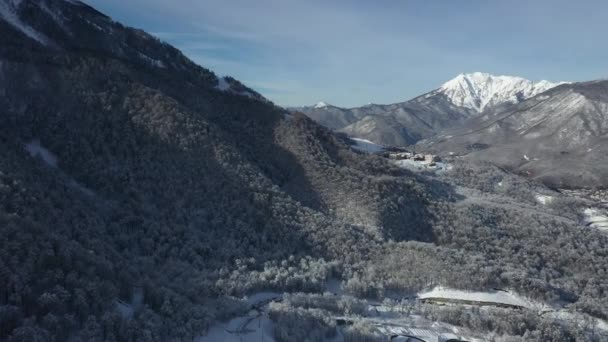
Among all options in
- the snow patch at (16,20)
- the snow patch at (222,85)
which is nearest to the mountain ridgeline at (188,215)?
the snow patch at (16,20)

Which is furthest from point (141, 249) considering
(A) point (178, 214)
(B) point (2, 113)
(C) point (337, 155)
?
(C) point (337, 155)

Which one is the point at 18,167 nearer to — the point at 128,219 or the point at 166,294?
the point at 128,219

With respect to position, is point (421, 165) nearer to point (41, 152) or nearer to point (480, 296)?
point (480, 296)

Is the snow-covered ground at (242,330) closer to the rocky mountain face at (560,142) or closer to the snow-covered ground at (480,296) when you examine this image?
the snow-covered ground at (480,296)

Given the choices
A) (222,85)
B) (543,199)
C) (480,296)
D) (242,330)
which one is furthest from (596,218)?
(242,330)

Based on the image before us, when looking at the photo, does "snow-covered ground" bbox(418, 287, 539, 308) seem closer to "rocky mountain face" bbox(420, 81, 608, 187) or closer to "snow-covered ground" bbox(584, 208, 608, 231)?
"snow-covered ground" bbox(584, 208, 608, 231)
